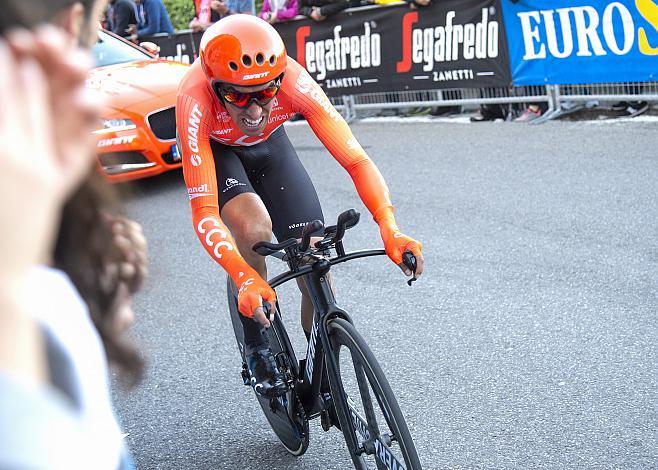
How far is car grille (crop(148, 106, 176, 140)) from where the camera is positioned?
33.0 feet

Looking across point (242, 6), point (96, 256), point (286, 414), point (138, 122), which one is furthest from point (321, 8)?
point (96, 256)

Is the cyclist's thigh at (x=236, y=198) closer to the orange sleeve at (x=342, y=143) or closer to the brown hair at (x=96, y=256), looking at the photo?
the orange sleeve at (x=342, y=143)

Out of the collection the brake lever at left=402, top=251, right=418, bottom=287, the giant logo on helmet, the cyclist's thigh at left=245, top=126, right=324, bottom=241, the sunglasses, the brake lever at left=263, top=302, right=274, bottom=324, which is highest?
the giant logo on helmet

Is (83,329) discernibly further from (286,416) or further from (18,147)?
(286,416)

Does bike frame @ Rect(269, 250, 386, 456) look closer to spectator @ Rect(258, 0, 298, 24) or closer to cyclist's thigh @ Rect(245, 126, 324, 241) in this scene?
cyclist's thigh @ Rect(245, 126, 324, 241)

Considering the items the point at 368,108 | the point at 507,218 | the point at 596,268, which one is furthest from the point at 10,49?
the point at 368,108

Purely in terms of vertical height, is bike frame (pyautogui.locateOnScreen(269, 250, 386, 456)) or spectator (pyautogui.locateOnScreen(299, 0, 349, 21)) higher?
spectator (pyautogui.locateOnScreen(299, 0, 349, 21))

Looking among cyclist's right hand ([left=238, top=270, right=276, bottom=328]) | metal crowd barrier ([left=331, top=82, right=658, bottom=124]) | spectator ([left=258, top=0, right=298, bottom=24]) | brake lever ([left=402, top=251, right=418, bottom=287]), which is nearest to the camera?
cyclist's right hand ([left=238, top=270, right=276, bottom=328])

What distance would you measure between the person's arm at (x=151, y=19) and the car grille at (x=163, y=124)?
6520 mm

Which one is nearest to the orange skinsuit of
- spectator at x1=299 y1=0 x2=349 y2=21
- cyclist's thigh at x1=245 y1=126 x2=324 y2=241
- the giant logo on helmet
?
cyclist's thigh at x1=245 y1=126 x2=324 y2=241

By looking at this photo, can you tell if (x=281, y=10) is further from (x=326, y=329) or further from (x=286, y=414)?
(x=326, y=329)

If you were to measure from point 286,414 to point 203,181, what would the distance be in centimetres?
111

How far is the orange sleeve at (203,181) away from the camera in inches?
149

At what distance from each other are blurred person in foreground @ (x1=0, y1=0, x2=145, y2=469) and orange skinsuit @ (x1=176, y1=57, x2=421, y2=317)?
2408 mm
